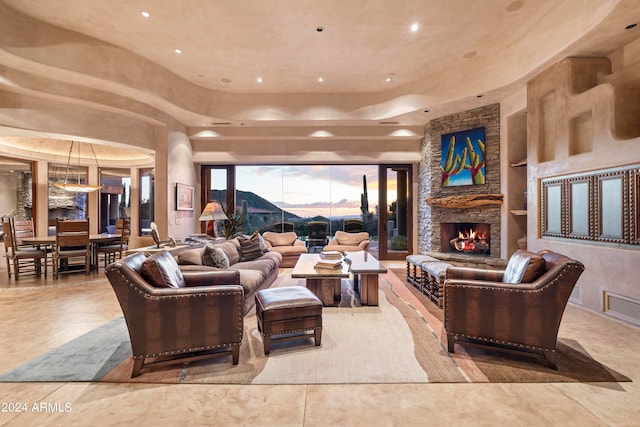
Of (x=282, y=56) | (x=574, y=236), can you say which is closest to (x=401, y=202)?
A: (x=574, y=236)

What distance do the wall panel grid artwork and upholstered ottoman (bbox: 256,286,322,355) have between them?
3.84 metres

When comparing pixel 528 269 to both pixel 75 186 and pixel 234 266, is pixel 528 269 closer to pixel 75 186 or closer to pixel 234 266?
pixel 234 266

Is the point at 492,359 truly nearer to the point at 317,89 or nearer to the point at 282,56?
the point at 282,56

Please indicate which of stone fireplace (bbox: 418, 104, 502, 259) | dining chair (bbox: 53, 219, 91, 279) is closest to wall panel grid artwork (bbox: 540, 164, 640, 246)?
stone fireplace (bbox: 418, 104, 502, 259)

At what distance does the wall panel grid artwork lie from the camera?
138 inches

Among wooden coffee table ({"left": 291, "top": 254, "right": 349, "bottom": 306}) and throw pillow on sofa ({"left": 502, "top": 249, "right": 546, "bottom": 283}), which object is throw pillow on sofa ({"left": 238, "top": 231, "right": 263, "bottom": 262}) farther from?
throw pillow on sofa ({"left": 502, "top": 249, "right": 546, "bottom": 283})

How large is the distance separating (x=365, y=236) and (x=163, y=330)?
5.73 metres

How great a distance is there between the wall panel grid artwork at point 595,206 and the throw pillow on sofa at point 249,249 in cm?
476

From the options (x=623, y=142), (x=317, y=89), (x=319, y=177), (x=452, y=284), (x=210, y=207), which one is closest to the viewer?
(x=452, y=284)

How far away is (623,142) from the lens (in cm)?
354

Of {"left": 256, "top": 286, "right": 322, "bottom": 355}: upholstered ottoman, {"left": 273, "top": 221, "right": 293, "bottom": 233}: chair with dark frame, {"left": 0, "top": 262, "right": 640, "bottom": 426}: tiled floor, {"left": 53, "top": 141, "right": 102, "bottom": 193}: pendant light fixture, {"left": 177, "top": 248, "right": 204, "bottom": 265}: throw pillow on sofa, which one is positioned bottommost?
{"left": 0, "top": 262, "right": 640, "bottom": 426}: tiled floor

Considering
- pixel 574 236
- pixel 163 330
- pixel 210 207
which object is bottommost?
pixel 163 330

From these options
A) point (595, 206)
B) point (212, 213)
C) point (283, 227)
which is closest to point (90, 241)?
point (212, 213)

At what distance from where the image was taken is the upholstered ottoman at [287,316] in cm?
263
